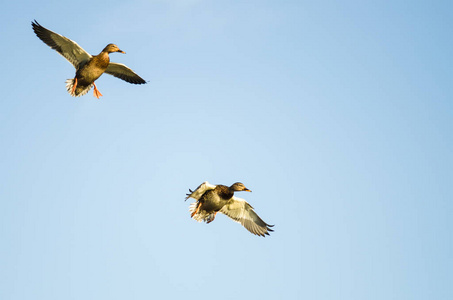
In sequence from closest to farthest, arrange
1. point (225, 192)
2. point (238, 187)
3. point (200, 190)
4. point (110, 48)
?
point (200, 190) < point (225, 192) < point (238, 187) < point (110, 48)

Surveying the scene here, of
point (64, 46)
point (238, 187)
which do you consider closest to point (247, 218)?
point (238, 187)

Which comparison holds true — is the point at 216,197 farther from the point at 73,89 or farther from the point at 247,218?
the point at 73,89

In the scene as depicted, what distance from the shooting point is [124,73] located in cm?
2180

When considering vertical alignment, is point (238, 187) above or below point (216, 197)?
above

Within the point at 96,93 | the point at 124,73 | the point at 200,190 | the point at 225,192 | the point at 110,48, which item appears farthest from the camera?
the point at 124,73

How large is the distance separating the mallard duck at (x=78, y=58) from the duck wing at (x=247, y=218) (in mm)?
6262

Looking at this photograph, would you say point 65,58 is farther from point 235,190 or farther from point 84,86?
point 235,190

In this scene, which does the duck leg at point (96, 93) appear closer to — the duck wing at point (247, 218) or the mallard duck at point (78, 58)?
the mallard duck at point (78, 58)

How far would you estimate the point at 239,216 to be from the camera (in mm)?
19734

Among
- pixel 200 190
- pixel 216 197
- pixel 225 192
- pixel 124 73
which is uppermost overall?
pixel 124 73

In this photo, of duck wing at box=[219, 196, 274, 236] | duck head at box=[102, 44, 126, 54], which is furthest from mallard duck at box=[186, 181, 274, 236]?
duck head at box=[102, 44, 126, 54]

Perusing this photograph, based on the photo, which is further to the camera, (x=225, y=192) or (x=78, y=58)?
(x=78, y=58)

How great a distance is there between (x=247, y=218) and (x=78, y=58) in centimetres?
775

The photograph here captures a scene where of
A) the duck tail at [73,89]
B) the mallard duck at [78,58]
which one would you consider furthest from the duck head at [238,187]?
the duck tail at [73,89]
